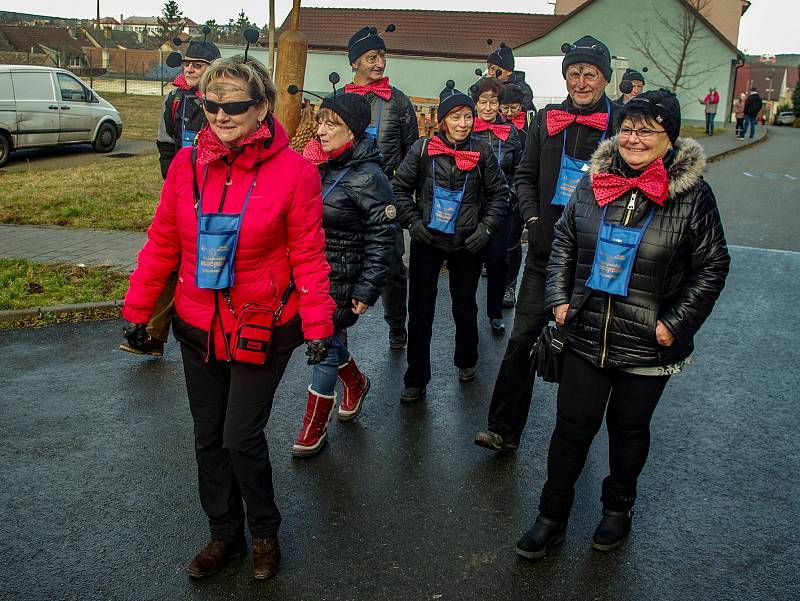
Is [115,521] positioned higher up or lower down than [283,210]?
lower down

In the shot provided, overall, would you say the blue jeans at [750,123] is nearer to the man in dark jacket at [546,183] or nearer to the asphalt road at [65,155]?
the asphalt road at [65,155]

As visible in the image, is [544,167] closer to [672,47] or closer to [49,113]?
[49,113]

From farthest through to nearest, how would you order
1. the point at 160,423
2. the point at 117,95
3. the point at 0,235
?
the point at 117,95 < the point at 0,235 < the point at 160,423

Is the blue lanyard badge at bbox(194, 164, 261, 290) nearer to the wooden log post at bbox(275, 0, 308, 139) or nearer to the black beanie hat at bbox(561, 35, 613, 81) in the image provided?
the black beanie hat at bbox(561, 35, 613, 81)

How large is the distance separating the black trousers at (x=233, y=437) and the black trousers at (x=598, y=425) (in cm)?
125

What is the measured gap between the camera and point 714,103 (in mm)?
36500

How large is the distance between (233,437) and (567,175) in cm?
242

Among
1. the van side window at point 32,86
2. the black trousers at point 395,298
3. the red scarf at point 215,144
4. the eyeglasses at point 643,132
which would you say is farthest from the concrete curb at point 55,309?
the van side window at point 32,86

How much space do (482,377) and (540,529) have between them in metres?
2.39

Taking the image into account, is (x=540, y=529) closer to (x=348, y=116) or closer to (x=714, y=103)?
(x=348, y=116)

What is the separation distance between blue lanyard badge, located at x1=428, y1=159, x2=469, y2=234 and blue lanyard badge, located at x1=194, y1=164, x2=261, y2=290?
2322 mm

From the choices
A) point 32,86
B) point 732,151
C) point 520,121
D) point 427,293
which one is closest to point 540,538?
point 427,293

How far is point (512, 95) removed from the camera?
8211 mm

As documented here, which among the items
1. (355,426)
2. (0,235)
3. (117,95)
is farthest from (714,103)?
(355,426)
